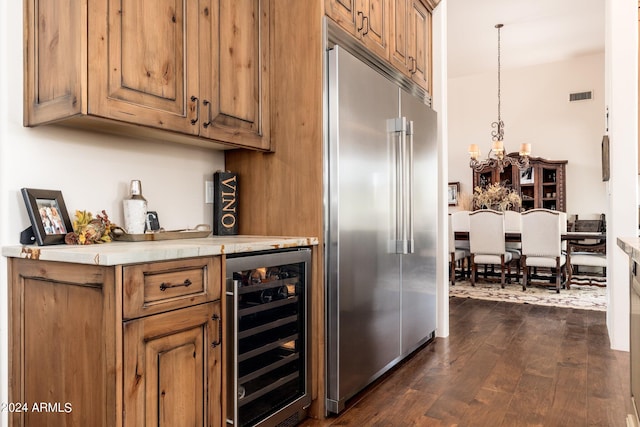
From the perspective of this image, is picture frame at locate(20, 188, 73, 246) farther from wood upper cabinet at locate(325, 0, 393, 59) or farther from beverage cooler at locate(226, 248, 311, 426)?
wood upper cabinet at locate(325, 0, 393, 59)

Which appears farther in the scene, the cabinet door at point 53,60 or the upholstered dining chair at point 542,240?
the upholstered dining chair at point 542,240

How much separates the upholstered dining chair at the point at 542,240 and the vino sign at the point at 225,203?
175 inches

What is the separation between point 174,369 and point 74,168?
949 mm

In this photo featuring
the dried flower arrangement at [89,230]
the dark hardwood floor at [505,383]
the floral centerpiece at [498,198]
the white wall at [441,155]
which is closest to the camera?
the dried flower arrangement at [89,230]

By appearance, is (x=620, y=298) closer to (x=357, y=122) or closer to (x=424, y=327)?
(x=424, y=327)

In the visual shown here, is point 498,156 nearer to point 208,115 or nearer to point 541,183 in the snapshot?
point 541,183

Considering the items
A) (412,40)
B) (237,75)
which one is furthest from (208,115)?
(412,40)

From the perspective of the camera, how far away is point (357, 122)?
2307 millimetres

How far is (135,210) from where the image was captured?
190 centimetres

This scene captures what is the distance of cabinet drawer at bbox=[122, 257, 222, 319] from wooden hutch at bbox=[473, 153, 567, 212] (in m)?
7.06

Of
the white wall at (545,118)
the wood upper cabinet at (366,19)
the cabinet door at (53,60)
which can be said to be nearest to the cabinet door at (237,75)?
the wood upper cabinet at (366,19)

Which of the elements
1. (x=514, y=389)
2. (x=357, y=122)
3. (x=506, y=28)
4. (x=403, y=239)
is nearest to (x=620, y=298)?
(x=514, y=389)

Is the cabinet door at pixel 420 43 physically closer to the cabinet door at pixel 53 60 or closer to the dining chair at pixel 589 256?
the cabinet door at pixel 53 60

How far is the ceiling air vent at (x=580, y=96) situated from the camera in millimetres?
7377
